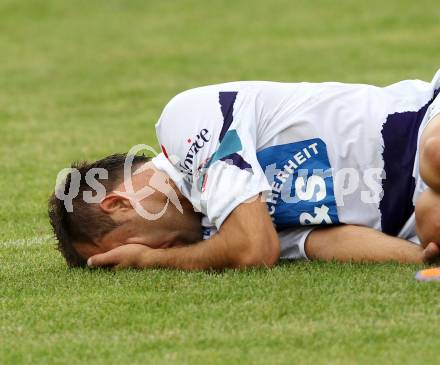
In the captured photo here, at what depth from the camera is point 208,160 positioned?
510 centimetres

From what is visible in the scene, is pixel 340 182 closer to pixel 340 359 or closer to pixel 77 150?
pixel 340 359

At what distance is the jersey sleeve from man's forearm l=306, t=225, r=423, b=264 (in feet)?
1.29

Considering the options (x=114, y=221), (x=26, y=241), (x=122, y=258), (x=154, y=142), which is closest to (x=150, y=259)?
(x=122, y=258)

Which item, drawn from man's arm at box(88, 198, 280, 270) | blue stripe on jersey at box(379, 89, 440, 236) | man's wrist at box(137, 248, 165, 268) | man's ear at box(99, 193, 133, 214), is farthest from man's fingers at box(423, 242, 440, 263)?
man's ear at box(99, 193, 133, 214)

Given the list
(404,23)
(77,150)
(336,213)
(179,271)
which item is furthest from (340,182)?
(404,23)

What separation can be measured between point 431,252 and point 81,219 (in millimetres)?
1525

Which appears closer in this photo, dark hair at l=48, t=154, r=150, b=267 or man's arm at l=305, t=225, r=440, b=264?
man's arm at l=305, t=225, r=440, b=264

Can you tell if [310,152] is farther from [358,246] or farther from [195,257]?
[195,257]

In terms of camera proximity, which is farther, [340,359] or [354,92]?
[354,92]

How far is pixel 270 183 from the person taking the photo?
521cm

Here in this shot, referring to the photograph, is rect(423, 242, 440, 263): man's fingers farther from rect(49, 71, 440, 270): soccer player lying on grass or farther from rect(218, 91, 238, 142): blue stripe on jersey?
rect(218, 91, 238, 142): blue stripe on jersey

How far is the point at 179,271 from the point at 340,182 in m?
0.83

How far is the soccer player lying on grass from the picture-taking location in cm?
509

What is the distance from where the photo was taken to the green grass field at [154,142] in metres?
4.00
